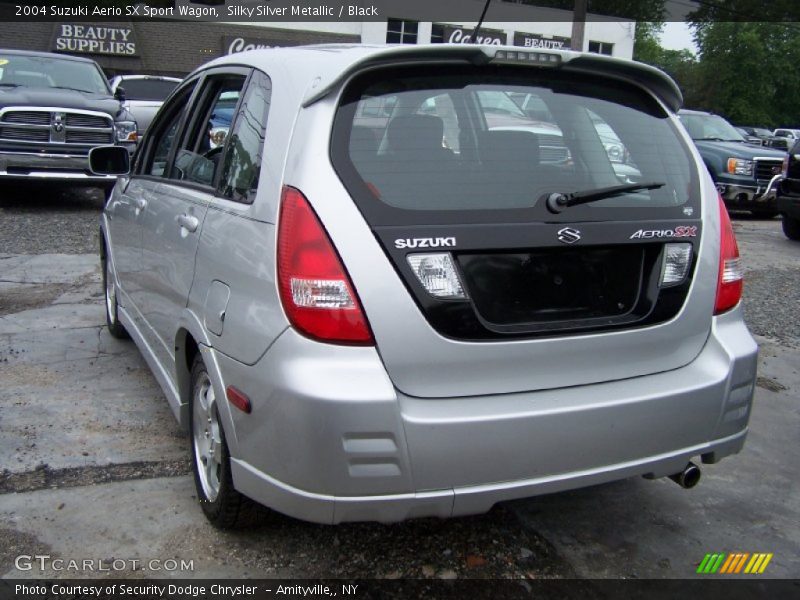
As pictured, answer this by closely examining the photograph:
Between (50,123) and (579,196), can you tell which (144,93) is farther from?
(579,196)

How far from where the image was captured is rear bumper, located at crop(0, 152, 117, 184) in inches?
407

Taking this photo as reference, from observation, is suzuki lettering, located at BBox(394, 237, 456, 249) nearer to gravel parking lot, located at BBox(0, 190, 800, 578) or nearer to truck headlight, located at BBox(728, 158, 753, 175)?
gravel parking lot, located at BBox(0, 190, 800, 578)

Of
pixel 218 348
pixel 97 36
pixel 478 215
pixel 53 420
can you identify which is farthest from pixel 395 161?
pixel 97 36

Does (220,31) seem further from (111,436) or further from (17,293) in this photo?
(111,436)

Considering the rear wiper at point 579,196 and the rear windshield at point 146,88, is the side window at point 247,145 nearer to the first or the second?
the rear wiper at point 579,196

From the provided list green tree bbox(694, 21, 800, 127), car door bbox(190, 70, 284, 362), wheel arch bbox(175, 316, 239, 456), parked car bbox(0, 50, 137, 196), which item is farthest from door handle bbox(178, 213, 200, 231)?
green tree bbox(694, 21, 800, 127)

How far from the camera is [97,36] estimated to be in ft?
93.7

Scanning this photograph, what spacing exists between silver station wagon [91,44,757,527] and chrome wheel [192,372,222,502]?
0.07 ft

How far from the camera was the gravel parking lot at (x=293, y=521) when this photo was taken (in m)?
2.94

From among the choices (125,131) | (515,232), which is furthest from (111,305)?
(125,131)

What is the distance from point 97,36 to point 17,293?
25.1 meters
